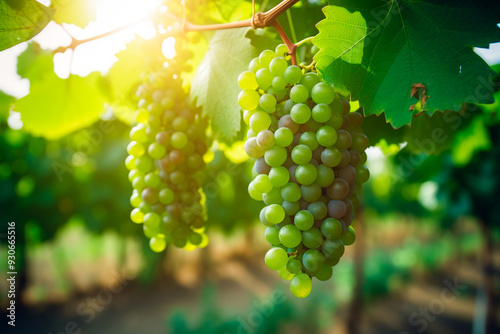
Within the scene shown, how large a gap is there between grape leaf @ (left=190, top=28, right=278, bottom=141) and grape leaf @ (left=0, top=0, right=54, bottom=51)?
40 centimetres

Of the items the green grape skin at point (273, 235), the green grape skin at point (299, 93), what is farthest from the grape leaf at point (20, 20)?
the green grape skin at point (273, 235)

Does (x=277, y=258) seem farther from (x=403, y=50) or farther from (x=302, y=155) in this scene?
(x=403, y=50)

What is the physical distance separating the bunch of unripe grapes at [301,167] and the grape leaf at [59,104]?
815 millimetres

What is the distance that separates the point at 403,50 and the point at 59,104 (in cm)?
117

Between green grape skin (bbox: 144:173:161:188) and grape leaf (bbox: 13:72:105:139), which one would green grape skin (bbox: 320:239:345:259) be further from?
grape leaf (bbox: 13:72:105:139)

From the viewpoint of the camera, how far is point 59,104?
1254 mm

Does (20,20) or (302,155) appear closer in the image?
(302,155)

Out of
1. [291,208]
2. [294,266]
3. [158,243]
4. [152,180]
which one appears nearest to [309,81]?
[291,208]

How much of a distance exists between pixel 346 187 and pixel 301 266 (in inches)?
6.8

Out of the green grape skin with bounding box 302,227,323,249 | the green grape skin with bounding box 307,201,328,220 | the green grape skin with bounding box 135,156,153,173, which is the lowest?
the green grape skin with bounding box 302,227,323,249

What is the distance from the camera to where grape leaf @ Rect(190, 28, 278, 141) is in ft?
2.81

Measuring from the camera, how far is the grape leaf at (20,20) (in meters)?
0.78

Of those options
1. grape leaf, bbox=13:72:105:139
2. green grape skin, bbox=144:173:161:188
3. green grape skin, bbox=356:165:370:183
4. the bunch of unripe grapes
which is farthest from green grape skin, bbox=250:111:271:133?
grape leaf, bbox=13:72:105:139

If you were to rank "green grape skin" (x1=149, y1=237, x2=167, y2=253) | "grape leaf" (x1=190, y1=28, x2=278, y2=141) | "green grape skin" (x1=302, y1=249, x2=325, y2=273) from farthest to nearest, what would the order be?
"green grape skin" (x1=149, y1=237, x2=167, y2=253) → "grape leaf" (x1=190, y1=28, x2=278, y2=141) → "green grape skin" (x1=302, y1=249, x2=325, y2=273)
